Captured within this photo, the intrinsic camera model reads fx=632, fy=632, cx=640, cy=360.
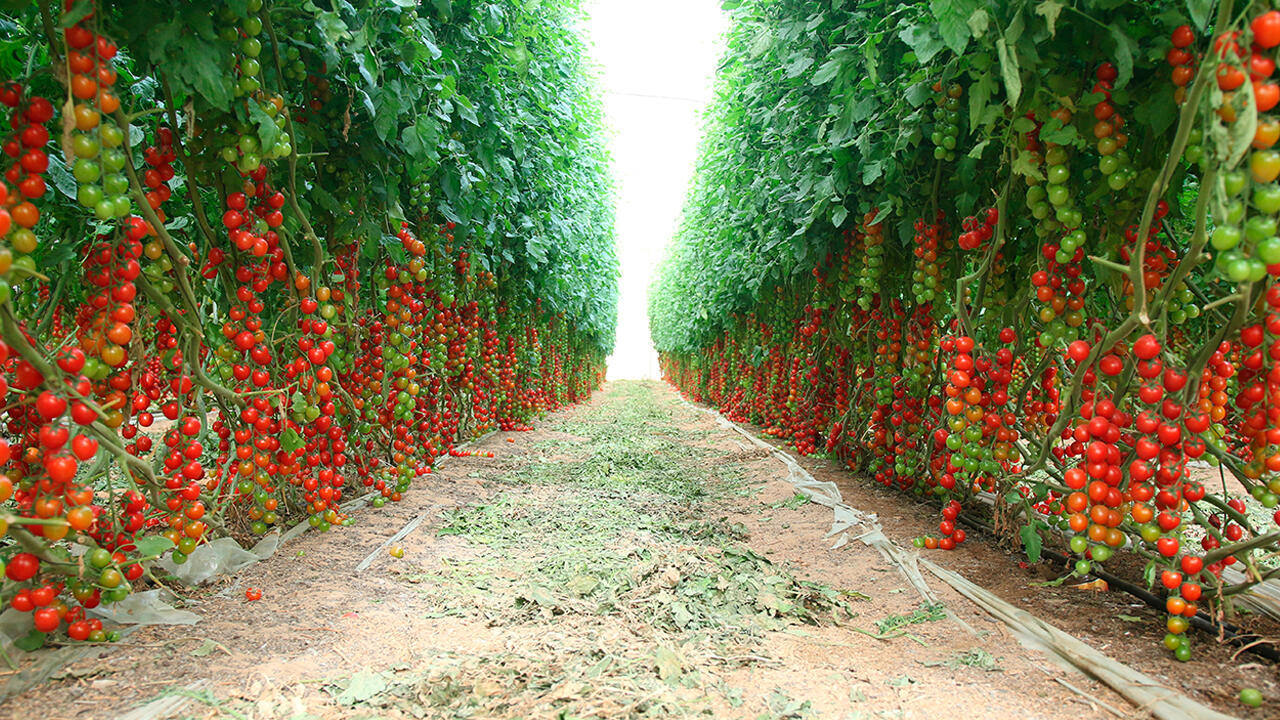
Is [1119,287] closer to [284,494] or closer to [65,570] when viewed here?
[65,570]

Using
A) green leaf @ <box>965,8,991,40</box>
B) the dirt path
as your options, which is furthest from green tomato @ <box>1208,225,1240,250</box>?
the dirt path

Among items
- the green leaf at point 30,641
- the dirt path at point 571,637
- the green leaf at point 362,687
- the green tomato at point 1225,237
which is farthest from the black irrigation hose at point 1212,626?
the green leaf at point 30,641

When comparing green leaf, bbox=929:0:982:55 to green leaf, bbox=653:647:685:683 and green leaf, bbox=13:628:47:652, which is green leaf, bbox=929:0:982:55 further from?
green leaf, bbox=13:628:47:652

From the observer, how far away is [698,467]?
5.46 metres

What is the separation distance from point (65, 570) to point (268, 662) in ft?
1.85

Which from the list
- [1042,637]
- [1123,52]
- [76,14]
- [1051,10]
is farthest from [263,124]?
[1042,637]

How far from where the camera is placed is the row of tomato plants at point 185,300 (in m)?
1.52

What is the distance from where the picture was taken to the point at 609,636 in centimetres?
203

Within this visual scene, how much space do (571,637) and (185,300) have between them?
1.69 meters

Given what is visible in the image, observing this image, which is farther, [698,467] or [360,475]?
[698,467]

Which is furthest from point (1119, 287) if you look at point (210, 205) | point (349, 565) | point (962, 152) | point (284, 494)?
point (210, 205)

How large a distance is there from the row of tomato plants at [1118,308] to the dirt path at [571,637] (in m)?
0.49

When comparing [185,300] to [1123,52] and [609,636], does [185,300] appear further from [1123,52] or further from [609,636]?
[1123,52]

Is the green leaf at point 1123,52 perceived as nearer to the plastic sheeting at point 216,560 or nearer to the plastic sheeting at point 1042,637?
the plastic sheeting at point 1042,637
